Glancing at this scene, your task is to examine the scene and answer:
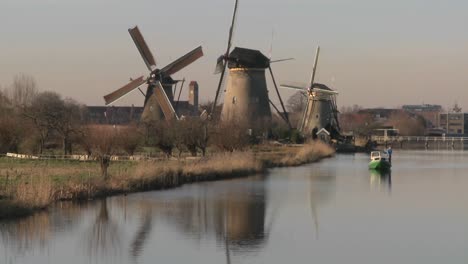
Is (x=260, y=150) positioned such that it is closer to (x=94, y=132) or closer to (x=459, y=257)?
(x=94, y=132)

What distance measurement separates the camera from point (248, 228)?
16.8 meters

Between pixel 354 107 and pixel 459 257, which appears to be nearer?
pixel 459 257

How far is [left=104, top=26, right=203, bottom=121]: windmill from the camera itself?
54.7 metres

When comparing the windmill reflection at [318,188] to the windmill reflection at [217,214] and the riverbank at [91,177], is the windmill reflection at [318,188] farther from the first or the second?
the riverbank at [91,177]

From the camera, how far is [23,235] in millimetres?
14805

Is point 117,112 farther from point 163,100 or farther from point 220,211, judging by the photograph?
point 220,211

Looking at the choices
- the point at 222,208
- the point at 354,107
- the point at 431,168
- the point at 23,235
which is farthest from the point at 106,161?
the point at 354,107

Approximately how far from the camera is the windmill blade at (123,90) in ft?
178

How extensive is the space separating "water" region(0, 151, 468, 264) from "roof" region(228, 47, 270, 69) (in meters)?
28.6

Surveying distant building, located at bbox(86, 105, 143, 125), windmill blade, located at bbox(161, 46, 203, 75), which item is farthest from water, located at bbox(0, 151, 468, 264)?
distant building, located at bbox(86, 105, 143, 125)

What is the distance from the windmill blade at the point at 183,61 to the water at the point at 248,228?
1196 inches

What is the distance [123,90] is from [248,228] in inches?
1553

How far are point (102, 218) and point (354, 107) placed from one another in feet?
450

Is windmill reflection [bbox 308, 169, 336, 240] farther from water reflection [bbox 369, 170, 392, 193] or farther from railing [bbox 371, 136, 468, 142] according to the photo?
railing [bbox 371, 136, 468, 142]
